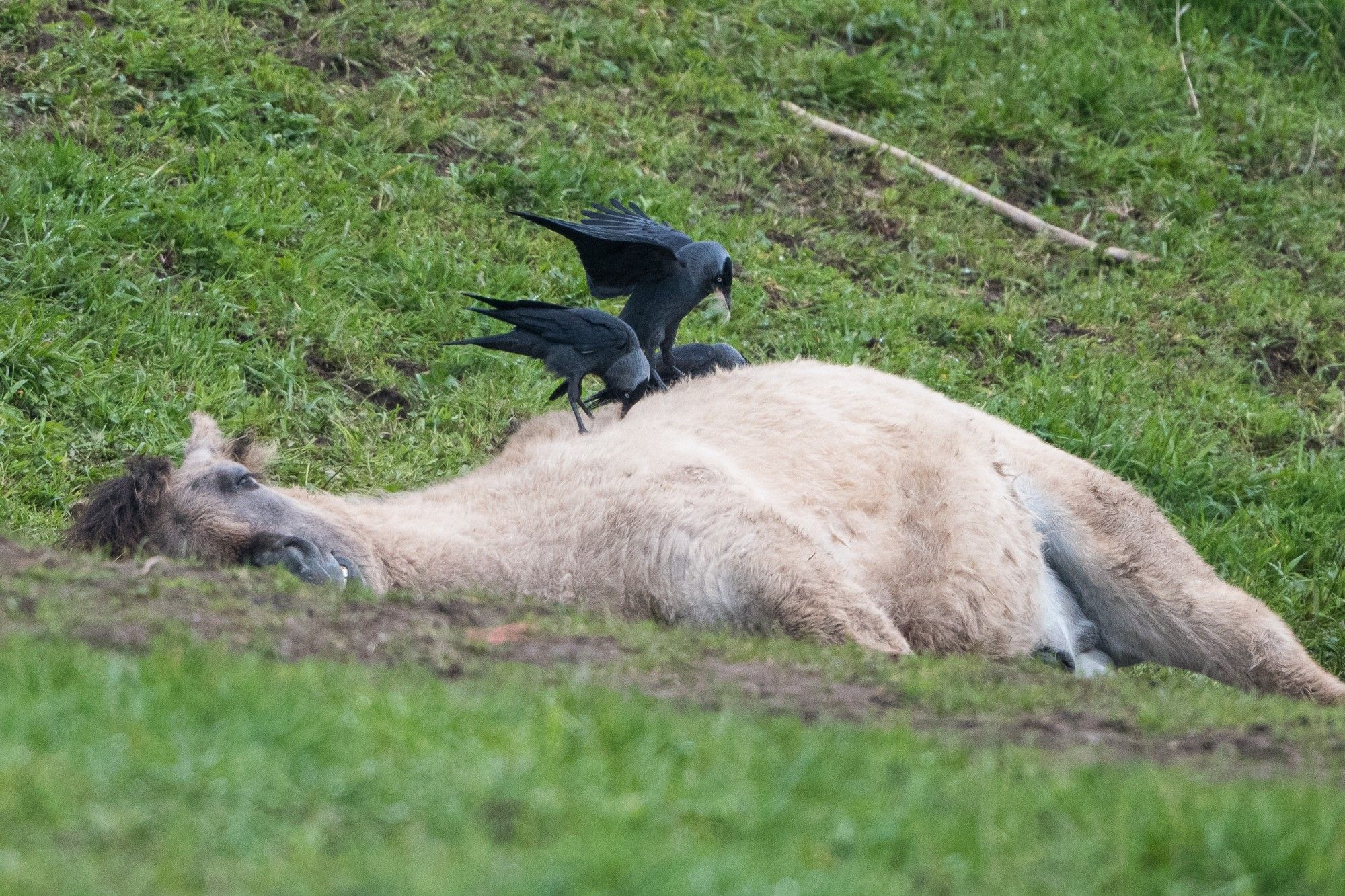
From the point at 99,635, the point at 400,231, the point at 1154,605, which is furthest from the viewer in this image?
the point at 400,231

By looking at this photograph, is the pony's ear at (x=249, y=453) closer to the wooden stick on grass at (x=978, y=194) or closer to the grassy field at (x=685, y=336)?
the grassy field at (x=685, y=336)

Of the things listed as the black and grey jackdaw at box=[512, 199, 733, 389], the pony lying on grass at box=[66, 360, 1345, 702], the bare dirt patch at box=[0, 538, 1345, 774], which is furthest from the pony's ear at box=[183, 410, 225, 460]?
the black and grey jackdaw at box=[512, 199, 733, 389]

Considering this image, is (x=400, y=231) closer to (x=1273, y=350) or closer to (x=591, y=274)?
(x=591, y=274)

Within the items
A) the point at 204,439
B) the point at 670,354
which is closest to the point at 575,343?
the point at 670,354

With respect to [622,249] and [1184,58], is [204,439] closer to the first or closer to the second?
[622,249]

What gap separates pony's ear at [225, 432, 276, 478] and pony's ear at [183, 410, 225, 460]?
0.17 feet

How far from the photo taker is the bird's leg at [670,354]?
689 cm

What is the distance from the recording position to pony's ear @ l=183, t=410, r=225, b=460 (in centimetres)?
560

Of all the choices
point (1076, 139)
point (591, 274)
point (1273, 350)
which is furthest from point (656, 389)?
point (1076, 139)

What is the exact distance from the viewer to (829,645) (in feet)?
16.5

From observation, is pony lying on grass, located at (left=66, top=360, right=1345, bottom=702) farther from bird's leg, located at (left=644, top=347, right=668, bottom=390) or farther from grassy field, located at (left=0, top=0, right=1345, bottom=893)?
grassy field, located at (left=0, top=0, right=1345, bottom=893)

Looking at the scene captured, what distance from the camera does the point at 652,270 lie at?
6797 millimetres

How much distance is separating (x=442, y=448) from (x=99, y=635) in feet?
12.9

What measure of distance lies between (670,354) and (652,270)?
413 millimetres
